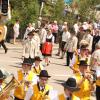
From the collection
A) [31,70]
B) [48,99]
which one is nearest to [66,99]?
[48,99]

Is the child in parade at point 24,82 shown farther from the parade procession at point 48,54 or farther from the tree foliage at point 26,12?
the tree foliage at point 26,12

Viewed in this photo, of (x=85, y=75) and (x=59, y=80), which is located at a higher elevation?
(x=85, y=75)

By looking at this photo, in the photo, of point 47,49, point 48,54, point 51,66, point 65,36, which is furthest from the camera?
point 65,36

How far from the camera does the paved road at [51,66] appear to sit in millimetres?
19344

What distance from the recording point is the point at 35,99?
30.7ft

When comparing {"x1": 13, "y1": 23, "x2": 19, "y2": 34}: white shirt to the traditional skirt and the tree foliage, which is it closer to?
the tree foliage

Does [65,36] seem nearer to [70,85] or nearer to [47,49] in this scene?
[47,49]

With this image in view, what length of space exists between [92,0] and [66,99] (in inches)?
1405

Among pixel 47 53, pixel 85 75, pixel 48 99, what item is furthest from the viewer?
pixel 47 53

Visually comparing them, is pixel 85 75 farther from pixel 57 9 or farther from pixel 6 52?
pixel 57 9

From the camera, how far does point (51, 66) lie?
23297 mm

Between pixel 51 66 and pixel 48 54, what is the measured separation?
0.98 metres

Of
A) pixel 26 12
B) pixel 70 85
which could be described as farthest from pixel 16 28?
pixel 70 85

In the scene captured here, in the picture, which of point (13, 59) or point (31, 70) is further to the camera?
point (13, 59)
